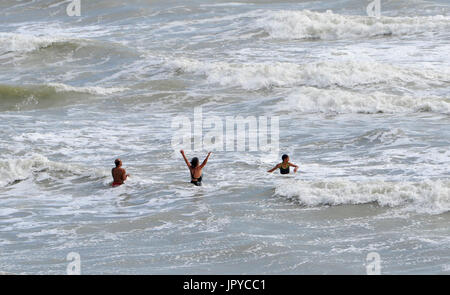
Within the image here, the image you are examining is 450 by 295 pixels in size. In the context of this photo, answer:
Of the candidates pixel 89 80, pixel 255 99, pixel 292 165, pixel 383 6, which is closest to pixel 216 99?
pixel 255 99

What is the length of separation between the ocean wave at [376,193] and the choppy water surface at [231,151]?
29 millimetres

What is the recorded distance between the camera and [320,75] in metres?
21.9

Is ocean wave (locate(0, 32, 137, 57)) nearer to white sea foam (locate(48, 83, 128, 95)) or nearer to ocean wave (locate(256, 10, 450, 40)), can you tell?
white sea foam (locate(48, 83, 128, 95))

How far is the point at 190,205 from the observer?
12.2m

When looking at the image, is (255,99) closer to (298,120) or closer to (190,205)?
(298,120)

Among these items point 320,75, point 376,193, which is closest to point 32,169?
point 376,193

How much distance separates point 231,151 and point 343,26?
13.8 metres

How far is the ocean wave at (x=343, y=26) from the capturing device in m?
27.4

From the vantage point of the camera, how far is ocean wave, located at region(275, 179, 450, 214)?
1169cm

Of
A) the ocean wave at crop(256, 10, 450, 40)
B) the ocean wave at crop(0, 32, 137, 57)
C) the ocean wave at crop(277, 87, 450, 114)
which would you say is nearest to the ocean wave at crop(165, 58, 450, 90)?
the ocean wave at crop(277, 87, 450, 114)

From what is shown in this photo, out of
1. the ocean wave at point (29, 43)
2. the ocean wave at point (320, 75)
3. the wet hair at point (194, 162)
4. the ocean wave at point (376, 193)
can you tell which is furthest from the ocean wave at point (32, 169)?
the ocean wave at point (29, 43)

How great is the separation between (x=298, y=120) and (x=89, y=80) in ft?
24.8

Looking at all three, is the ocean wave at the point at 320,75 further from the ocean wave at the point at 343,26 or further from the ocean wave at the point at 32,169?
the ocean wave at the point at 32,169

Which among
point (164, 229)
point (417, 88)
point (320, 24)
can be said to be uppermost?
point (320, 24)
